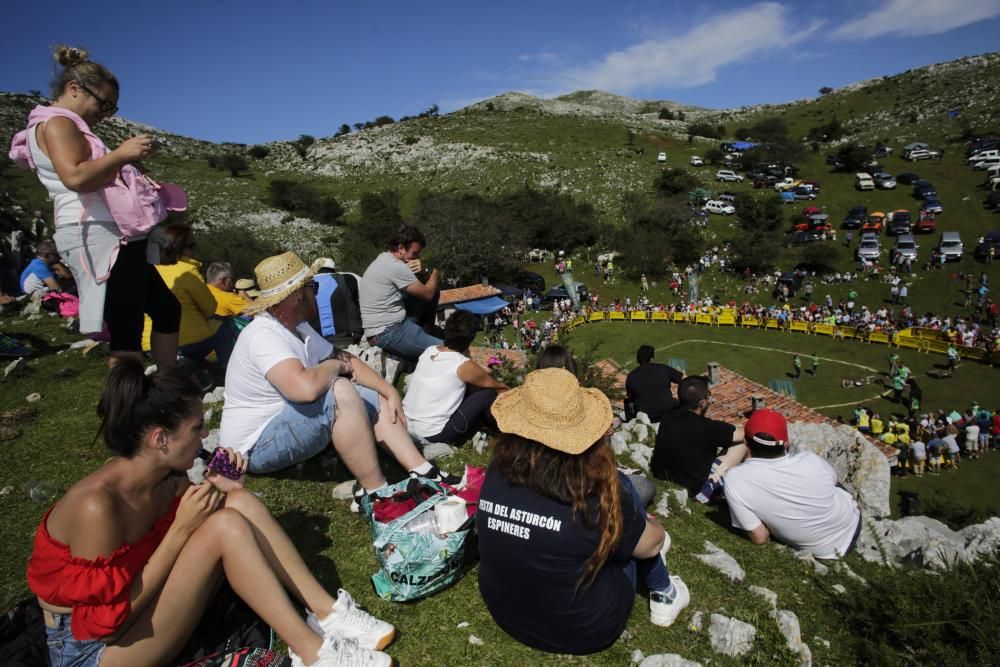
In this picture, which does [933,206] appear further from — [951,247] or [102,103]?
[102,103]

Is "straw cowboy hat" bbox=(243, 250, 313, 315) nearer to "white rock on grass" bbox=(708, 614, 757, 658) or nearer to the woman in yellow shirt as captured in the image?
the woman in yellow shirt

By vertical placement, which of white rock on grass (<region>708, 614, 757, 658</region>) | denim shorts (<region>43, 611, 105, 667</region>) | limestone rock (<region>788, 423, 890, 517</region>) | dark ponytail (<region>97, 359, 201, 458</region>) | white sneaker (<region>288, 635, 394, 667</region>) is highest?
dark ponytail (<region>97, 359, 201, 458</region>)

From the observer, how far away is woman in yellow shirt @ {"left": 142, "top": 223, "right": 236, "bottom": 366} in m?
4.95

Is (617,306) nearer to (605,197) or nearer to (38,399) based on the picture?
(605,197)

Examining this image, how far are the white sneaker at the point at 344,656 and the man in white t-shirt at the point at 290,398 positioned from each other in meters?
1.05

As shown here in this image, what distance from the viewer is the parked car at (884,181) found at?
153 ft

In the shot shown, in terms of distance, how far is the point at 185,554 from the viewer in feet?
6.67

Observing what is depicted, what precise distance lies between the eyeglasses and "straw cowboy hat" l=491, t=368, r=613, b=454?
313 centimetres

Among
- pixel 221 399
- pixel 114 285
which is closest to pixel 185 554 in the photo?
pixel 114 285

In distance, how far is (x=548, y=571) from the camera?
86.3 inches

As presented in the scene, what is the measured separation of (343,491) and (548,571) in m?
2.21

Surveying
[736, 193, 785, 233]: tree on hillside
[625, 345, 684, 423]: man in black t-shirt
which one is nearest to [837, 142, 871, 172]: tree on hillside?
[736, 193, 785, 233]: tree on hillside

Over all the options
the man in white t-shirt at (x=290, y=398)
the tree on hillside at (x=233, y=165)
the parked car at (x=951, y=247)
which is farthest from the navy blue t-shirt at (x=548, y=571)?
the tree on hillside at (x=233, y=165)

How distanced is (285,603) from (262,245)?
3964 centimetres
